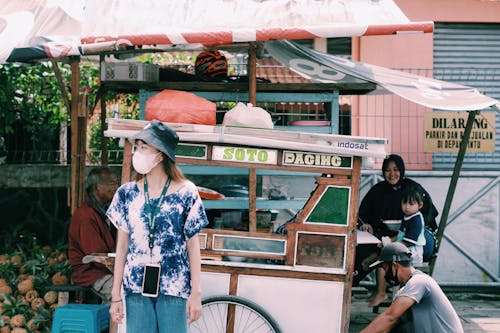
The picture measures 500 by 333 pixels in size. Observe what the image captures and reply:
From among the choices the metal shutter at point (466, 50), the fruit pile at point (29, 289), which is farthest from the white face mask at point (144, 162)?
the metal shutter at point (466, 50)

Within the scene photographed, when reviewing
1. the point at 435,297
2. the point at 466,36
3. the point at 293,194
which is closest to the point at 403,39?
the point at 466,36

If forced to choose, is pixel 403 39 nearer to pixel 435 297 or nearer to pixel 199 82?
pixel 199 82

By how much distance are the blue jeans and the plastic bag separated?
4.83ft

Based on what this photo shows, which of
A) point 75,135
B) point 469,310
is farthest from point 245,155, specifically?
point 469,310

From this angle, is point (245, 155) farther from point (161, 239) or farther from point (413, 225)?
point (413, 225)

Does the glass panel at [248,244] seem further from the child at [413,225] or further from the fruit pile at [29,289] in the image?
the child at [413,225]

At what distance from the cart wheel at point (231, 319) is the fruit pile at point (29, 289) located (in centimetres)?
139

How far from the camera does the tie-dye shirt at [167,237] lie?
3805mm

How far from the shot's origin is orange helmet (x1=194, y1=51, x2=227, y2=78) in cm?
624

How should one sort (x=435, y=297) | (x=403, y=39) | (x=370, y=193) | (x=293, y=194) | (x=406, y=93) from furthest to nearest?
(x=403, y=39)
(x=293, y=194)
(x=370, y=193)
(x=406, y=93)
(x=435, y=297)

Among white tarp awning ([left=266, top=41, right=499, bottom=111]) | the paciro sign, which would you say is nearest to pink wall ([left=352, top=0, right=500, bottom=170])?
the paciro sign

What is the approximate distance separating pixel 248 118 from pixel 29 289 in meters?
2.56

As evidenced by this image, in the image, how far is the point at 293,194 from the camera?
778 centimetres

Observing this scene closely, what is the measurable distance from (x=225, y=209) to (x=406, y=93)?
70.8 inches
